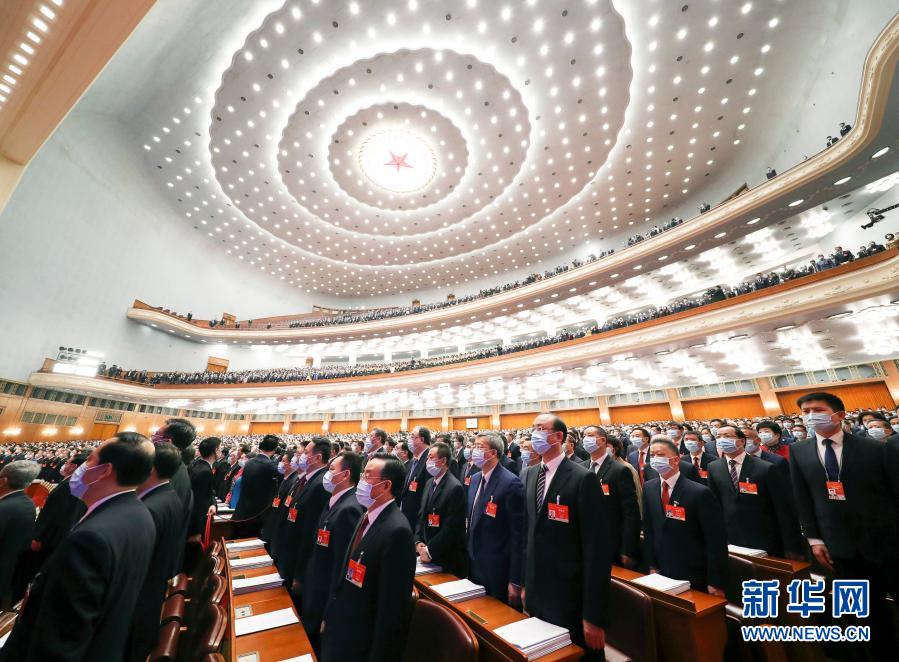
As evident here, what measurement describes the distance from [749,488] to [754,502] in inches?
4.4

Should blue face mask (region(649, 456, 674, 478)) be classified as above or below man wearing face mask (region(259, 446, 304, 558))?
above

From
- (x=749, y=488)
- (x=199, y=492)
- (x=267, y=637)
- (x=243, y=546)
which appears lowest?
(x=243, y=546)

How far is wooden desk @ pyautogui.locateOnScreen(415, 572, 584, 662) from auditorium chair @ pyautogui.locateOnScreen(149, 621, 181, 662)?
1.16 metres

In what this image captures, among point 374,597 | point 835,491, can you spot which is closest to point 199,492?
point 374,597

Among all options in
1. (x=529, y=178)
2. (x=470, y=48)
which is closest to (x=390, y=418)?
(x=529, y=178)

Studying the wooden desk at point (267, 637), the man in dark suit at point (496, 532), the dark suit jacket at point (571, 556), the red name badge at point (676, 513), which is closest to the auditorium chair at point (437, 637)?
the wooden desk at point (267, 637)

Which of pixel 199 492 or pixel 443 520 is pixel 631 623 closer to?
pixel 443 520

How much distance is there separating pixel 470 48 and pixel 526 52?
→ 1915 millimetres

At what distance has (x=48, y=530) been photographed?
8.53 feet

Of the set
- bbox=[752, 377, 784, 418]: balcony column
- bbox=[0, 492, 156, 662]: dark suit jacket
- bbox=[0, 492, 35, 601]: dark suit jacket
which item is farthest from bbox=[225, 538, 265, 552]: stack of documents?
bbox=[752, 377, 784, 418]: balcony column

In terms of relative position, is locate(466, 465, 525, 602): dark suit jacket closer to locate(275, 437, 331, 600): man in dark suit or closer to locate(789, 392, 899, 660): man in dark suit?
locate(275, 437, 331, 600): man in dark suit

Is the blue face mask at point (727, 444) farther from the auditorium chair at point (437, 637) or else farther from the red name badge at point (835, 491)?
the auditorium chair at point (437, 637)

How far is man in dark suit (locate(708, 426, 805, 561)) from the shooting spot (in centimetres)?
281

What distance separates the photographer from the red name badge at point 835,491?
7.72ft
